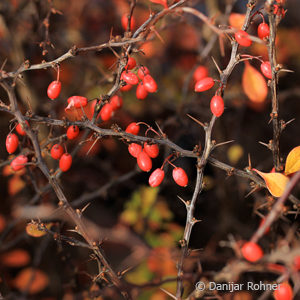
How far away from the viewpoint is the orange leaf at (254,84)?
1.83 meters

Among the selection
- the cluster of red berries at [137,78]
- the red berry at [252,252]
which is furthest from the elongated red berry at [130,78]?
the red berry at [252,252]

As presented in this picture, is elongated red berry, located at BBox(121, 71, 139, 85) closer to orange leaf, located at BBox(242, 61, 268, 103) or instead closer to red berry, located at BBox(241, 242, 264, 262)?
orange leaf, located at BBox(242, 61, 268, 103)

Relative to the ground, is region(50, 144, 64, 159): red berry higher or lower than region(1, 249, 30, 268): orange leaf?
higher

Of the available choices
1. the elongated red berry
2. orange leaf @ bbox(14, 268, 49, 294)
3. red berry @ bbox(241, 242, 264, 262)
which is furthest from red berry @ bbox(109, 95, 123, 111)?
orange leaf @ bbox(14, 268, 49, 294)

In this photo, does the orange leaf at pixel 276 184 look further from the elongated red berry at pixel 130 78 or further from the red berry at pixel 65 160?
the red berry at pixel 65 160

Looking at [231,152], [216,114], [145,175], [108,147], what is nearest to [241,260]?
[216,114]

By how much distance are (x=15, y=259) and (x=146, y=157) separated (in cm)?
A: 169

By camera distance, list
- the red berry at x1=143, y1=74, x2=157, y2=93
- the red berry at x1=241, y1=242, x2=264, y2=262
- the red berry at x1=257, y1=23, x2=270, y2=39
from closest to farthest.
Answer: the red berry at x1=241, y1=242, x2=264, y2=262
the red berry at x1=257, y1=23, x2=270, y2=39
the red berry at x1=143, y1=74, x2=157, y2=93

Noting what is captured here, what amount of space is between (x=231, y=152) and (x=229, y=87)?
0.88 m

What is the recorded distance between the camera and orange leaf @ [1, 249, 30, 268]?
259 cm

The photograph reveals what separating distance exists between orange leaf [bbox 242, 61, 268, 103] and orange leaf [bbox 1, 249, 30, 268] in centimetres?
197

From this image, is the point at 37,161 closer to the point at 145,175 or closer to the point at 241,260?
the point at 241,260

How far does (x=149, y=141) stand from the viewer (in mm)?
1448

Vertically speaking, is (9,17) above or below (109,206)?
above
